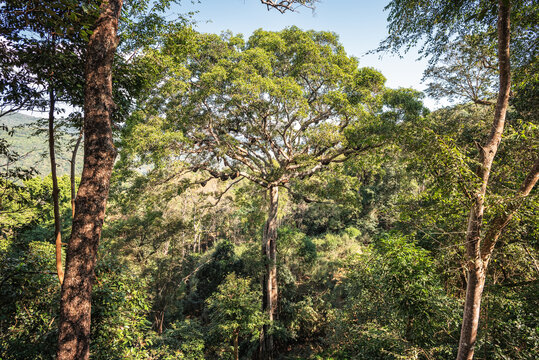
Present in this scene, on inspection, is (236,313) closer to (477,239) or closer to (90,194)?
(90,194)

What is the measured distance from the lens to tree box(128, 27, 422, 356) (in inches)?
301

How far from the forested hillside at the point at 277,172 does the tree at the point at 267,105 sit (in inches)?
3.1

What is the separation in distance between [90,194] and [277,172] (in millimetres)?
7722

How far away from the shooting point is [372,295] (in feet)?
17.3

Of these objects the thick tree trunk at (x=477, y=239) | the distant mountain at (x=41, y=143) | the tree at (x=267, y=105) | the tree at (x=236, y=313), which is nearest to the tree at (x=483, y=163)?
the thick tree trunk at (x=477, y=239)

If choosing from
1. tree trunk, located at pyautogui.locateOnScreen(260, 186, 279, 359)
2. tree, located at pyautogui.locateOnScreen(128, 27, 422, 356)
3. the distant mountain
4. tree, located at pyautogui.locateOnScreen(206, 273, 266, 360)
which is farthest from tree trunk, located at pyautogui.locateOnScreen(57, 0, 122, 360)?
tree trunk, located at pyautogui.locateOnScreen(260, 186, 279, 359)

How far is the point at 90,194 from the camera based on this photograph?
7.95ft

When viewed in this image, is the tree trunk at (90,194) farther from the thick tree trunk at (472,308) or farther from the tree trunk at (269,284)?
the tree trunk at (269,284)

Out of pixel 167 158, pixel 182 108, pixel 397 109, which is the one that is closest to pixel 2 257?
pixel 167 158

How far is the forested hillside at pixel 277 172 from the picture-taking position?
2.74 meters

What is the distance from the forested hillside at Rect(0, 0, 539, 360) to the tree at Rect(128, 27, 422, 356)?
0.08m

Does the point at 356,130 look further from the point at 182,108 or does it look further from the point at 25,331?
the point at 25,331

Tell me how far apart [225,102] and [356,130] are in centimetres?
487

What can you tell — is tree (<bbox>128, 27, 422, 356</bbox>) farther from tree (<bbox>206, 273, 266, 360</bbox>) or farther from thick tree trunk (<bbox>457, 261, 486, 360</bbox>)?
thick tree trunk (<bbox>457, 261, 486, 360</bbox>)
